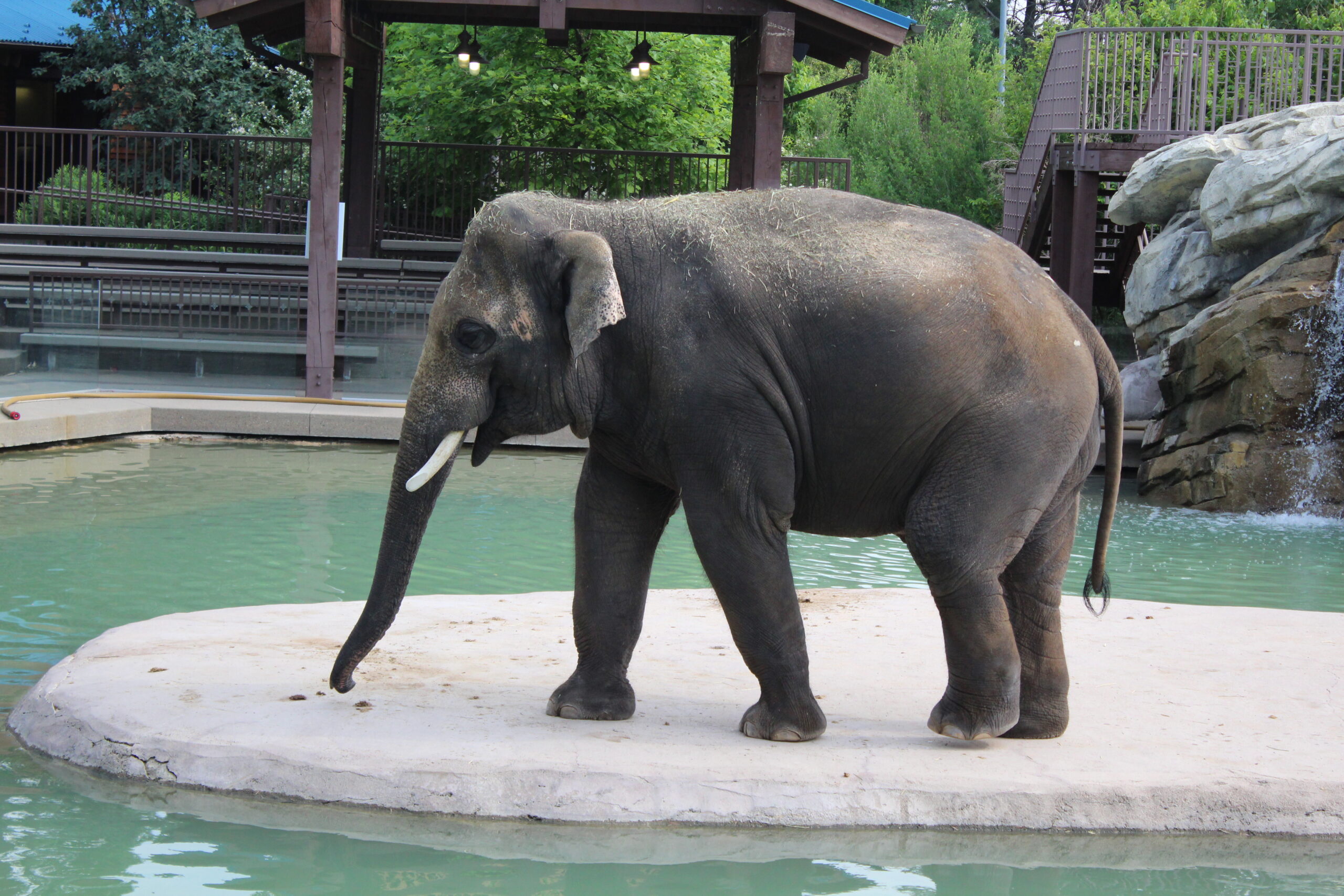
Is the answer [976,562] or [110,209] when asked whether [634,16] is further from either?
[976,562]

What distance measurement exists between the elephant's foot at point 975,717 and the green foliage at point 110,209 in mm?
18630

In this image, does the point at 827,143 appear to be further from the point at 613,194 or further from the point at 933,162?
the point at 613,194

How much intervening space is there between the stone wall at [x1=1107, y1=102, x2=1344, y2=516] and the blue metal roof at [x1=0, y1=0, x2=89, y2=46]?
19.6 m

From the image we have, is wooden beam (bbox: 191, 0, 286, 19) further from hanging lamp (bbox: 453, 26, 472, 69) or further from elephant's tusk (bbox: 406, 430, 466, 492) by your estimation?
elephant's tusk (bbox: 406, 430, 466, 492)

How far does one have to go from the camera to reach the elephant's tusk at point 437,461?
168 inches

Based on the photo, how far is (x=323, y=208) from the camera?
14.9m

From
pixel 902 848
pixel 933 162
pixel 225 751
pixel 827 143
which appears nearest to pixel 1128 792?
pixel 902 848

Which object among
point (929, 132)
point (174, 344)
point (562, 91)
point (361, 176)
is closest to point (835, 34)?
point (361, 176)

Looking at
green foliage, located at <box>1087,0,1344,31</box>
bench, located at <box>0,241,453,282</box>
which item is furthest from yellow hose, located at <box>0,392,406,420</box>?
green foliage, located at <box>1087,0,1344,31</box>

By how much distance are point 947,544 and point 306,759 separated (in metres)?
1.98

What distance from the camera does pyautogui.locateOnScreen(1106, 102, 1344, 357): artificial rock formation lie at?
1395 centimetres

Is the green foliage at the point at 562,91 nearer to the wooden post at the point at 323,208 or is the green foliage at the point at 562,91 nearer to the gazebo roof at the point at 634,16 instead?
the gazebo roof at the point at 634,16

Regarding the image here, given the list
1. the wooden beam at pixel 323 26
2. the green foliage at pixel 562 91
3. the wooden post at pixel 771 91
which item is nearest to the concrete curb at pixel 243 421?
the wooden post at pixel 771 91

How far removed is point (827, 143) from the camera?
35.8m
